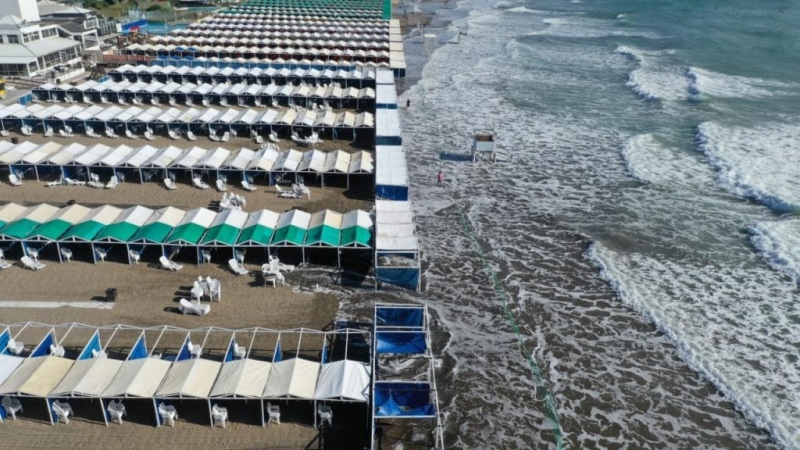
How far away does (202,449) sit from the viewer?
54.7 ft

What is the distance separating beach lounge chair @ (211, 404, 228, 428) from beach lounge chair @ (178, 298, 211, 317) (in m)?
5.38

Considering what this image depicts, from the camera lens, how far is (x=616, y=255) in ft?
90.9

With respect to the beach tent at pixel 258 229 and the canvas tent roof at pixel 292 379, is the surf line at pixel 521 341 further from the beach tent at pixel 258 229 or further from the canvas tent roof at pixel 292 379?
the beach tent at pixel 258 229

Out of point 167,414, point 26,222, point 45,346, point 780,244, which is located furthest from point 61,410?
point 780,244

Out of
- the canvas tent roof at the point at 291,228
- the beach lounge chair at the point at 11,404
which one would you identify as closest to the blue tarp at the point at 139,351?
the beach lounge chair at the point at 11,404

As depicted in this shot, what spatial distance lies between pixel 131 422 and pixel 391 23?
75261 millimetres

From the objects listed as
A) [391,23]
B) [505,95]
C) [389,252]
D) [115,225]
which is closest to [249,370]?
[389,252]

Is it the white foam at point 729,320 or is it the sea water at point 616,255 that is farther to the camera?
the white foam at point 729,320

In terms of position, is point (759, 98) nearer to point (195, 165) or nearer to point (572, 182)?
point (572, 182)

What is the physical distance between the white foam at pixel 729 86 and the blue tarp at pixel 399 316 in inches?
1635

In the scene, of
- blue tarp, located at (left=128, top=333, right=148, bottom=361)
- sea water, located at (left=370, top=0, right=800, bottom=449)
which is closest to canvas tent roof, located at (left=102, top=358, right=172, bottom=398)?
blue tarp, located at (left=128, top=333, right=148, bottom=361)

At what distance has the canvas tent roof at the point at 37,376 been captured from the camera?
1677cm

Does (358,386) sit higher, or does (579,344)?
(358,386)

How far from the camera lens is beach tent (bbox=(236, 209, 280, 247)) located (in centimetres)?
2489
